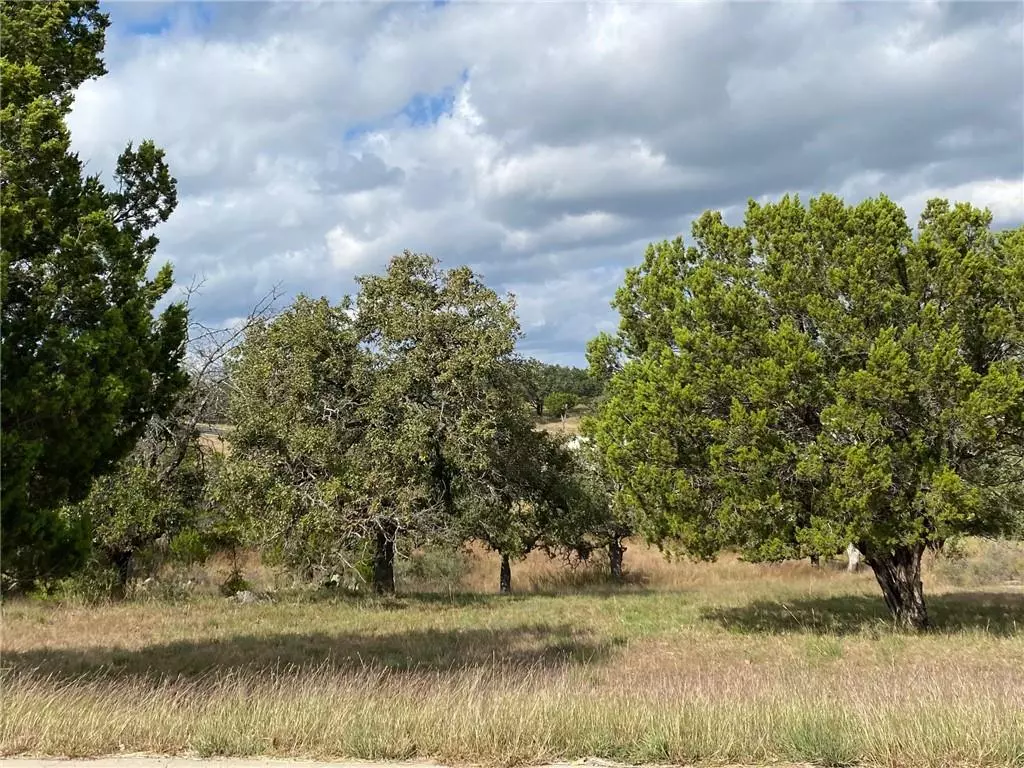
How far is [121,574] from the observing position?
21.2 m

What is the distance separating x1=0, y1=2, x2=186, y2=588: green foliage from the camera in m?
8.48

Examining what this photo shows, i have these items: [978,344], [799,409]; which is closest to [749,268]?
[799,409]

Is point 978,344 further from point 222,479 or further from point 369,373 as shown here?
point 222,479

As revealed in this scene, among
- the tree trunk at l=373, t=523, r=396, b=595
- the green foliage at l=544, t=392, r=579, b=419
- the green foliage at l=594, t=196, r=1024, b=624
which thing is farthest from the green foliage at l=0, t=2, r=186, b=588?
the green foliage at l=544, t=392, r=579, b=419

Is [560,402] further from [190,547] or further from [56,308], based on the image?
[56,308]

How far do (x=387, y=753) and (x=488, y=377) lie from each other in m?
16.3

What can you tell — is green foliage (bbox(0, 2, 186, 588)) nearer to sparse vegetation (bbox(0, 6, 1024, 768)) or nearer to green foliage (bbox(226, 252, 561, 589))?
sparse vegetation (bbox(0, 6, 1024, 768))

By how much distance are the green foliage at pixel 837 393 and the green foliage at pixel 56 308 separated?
9.57 metres

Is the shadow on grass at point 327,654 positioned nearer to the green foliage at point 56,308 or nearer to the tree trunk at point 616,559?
the green foliage at point 56,308

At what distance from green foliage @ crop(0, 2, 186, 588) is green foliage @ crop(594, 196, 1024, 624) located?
9567 mm

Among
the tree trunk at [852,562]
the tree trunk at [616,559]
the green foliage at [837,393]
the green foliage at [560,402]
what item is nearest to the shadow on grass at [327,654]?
the green foliage at [837,393]

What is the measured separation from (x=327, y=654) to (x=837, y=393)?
10.4m

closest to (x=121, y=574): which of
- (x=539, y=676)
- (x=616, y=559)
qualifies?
(x=539, y=676)

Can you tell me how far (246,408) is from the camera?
21125mm
